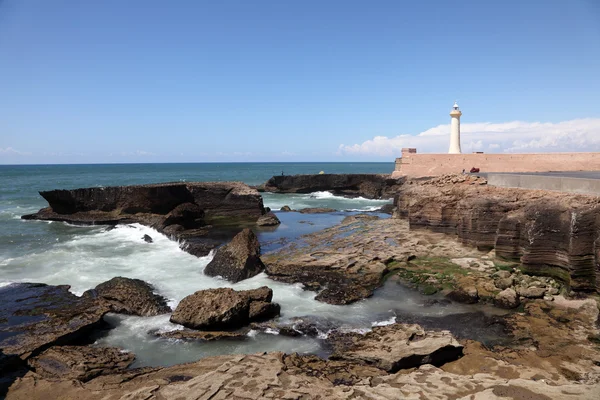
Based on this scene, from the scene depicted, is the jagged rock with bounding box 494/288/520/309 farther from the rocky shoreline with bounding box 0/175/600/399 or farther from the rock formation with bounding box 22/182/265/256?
the rock formation with bounding box 22/182/265/256

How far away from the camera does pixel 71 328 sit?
8383 mm

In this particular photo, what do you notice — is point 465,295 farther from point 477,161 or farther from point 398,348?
point 477,161

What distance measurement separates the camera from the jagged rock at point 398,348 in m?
6.81

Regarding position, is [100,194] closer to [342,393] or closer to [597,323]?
[342,393]

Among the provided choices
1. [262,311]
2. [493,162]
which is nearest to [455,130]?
[493,162]

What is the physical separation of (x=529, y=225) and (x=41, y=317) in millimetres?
13986

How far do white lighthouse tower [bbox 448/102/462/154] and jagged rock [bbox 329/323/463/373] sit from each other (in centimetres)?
3027

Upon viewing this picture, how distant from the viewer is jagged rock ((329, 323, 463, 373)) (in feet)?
22.4

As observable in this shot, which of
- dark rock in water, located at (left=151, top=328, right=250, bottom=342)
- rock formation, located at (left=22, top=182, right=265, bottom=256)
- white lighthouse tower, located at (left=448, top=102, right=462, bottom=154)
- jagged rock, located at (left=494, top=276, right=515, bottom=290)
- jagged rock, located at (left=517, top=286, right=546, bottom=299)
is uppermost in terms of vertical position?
white lighthouse tower, located at (left=448, top=102, right=462, bottom=154)

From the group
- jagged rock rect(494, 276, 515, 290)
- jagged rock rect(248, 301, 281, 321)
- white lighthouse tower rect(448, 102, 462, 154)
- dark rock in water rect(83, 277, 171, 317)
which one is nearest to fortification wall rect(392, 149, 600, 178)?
white lighthouse tower rect(448, 102, 462, 154)

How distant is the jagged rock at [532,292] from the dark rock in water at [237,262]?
804cm

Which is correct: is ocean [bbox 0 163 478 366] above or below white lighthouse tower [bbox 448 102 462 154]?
below

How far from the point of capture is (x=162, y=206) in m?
24.9

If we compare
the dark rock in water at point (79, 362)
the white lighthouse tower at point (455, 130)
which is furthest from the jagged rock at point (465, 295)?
the white lighthouse tower at point (455, 130)
